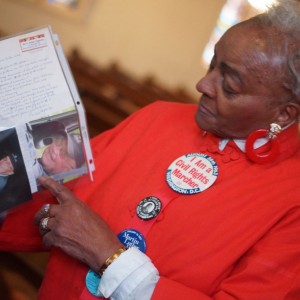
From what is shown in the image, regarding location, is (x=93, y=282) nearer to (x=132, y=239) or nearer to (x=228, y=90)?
(x=132, y=239)

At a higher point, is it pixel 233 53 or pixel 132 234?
pixel 233 53

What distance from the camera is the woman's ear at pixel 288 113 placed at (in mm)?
1027

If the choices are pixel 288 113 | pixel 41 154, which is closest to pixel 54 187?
pixel 41 154

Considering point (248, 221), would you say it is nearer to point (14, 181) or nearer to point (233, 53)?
point (233, 53)

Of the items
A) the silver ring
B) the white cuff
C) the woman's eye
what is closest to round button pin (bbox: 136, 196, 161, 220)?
the white cuff

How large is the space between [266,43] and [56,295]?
34.3 inches

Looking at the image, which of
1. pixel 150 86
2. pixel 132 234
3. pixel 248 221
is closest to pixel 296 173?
pixel 248 221

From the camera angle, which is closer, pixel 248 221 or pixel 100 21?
pixel 248 221

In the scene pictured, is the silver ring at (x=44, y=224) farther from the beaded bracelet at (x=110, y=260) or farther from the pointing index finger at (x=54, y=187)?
the beaded bracelet at (x=110, y=260)

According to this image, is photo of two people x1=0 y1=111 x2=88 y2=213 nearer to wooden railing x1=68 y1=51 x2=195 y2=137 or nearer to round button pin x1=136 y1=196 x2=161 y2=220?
round button pin x1=136 y1=196 x2=161 y2=220

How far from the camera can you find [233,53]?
1.00 m

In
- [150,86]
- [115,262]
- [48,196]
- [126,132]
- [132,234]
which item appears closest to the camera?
[115,262]

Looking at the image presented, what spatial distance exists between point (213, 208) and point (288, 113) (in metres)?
0.32

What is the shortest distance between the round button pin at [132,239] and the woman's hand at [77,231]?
0.05m
